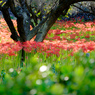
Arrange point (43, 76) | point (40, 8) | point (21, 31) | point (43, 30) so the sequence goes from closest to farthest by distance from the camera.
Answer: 1. point (43, 76)
2. point (21, 31)
3. point (43, 30)
4. point (40, 8)

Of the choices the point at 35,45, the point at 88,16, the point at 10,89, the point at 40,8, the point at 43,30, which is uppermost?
the point at 10,89

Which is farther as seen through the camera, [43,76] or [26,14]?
[26,14]

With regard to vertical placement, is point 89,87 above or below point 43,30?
above

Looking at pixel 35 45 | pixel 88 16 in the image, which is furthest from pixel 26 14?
pixel 88 16

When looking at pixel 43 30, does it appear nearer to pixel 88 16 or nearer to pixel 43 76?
pixel 43 76

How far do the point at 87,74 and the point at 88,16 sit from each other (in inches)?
725

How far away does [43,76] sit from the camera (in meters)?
1.13

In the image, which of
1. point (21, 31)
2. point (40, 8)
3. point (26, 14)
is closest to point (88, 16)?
point (40, 8)

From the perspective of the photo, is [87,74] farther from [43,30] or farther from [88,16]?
[88,16]

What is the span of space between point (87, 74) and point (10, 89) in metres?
0.52

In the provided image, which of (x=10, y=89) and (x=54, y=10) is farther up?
(x=10, y=89)

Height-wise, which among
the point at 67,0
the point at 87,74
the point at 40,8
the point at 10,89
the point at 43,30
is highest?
the point at 10,89

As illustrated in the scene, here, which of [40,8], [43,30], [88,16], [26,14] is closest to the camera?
[43,30]

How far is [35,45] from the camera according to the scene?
19.0 feet
